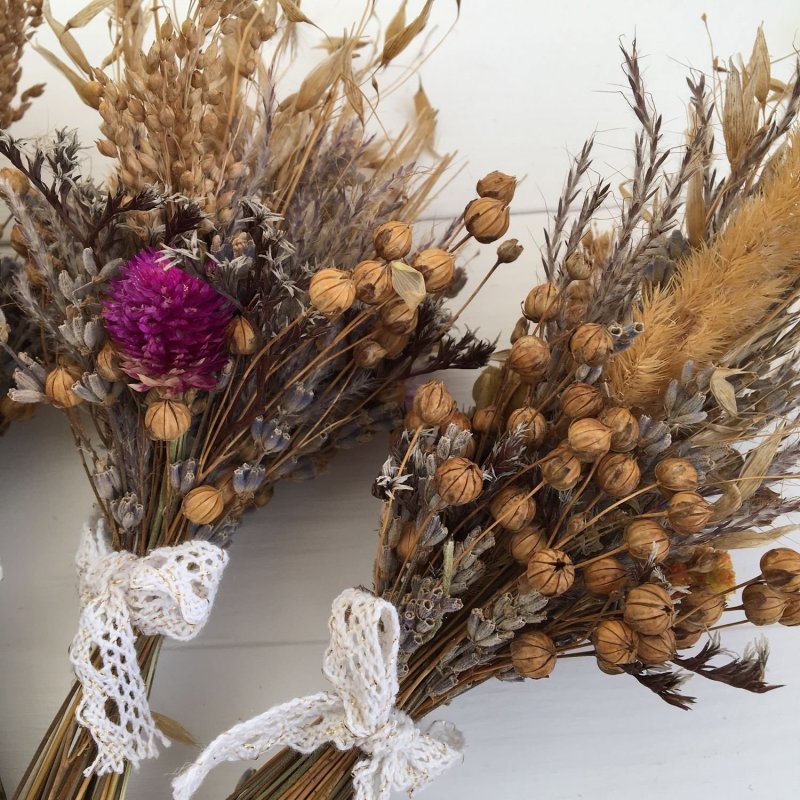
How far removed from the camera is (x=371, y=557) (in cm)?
Answer: 81

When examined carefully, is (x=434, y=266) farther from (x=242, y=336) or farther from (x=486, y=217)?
(x=242, y=336)

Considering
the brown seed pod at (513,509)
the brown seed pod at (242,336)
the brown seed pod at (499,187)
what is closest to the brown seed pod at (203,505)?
the brown seed pod at (242,336)

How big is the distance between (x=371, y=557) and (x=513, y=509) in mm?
267

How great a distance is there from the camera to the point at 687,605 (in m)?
0.59

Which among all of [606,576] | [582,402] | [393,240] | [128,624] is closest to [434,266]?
[393,240]

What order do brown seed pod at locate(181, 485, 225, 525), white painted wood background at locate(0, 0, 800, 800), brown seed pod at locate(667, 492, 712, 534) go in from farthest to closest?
white painted wood background at locate(0, 0, 800, 800) → brown seed pod at locate(181, 485, 225, 525) → brown seed pod at locate(667, 492, 712, 534)

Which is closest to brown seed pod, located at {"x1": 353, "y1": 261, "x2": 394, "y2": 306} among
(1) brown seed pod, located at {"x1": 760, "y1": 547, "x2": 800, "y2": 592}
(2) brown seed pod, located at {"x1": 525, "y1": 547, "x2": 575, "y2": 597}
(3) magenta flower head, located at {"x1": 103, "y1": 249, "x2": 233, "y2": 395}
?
(3) magenta flower head, located at {"x1": 103, "y1": 249, "x2": 233, "y2": 395}

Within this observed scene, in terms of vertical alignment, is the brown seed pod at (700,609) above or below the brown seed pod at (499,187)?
below

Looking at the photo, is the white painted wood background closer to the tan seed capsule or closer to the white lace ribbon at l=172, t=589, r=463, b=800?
the white lace ribbon at l=172, t=589, r=463, b=800

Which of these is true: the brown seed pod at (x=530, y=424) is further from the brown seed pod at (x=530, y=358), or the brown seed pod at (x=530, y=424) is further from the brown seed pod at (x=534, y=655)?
the brown seed pod at (x=534, y=655)

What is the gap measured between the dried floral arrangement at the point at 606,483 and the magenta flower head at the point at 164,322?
0.17 meters

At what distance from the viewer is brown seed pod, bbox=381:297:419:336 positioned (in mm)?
633

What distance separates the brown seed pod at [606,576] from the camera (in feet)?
1.88

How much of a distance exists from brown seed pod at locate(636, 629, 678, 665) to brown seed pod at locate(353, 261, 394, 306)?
0.31 meters
